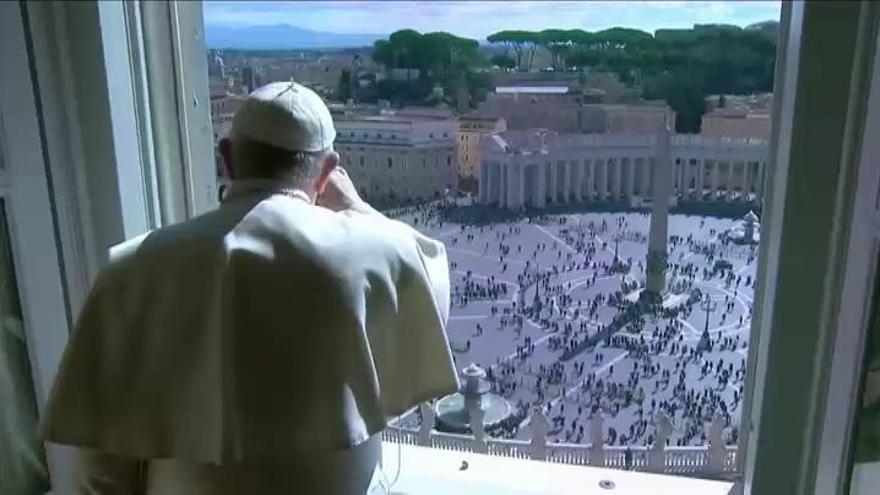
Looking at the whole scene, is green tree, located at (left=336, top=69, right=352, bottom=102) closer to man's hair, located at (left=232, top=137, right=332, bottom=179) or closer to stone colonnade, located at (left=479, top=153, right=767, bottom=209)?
stone colonnade, located at (left=479, top=153, right=767, bottom=209)

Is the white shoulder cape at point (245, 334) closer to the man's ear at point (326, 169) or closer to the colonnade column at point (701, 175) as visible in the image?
the man's ear at point (326, 169)

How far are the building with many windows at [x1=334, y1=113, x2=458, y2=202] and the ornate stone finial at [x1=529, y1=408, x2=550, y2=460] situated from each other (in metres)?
0.42

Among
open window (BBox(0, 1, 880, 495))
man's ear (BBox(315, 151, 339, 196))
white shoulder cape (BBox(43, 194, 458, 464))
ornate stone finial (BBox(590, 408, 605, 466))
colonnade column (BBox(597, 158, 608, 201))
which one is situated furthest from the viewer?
ornate stone finial (BBox(590, 408, 605, 466))

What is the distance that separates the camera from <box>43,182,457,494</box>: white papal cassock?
0.92m

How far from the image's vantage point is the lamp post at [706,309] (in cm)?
126

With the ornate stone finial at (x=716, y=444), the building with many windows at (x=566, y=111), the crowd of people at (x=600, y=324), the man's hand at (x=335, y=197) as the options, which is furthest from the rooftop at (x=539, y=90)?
the ornate stone finial at (x=716, y=444)

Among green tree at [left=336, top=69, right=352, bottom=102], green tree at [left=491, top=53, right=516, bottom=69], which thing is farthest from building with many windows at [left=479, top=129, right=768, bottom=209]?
green tree at [left=336, top=69, right=352, bottom=102]

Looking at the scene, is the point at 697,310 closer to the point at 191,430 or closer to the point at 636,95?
the point at 636,95

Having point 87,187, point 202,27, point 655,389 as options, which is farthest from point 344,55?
point 655,389

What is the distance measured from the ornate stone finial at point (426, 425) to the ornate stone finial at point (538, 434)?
18 cm

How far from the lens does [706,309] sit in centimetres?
126

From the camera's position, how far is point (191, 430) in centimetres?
96

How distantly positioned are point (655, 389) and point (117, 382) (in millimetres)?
824

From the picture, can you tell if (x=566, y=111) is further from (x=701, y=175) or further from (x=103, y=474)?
(x=103, y=474)
